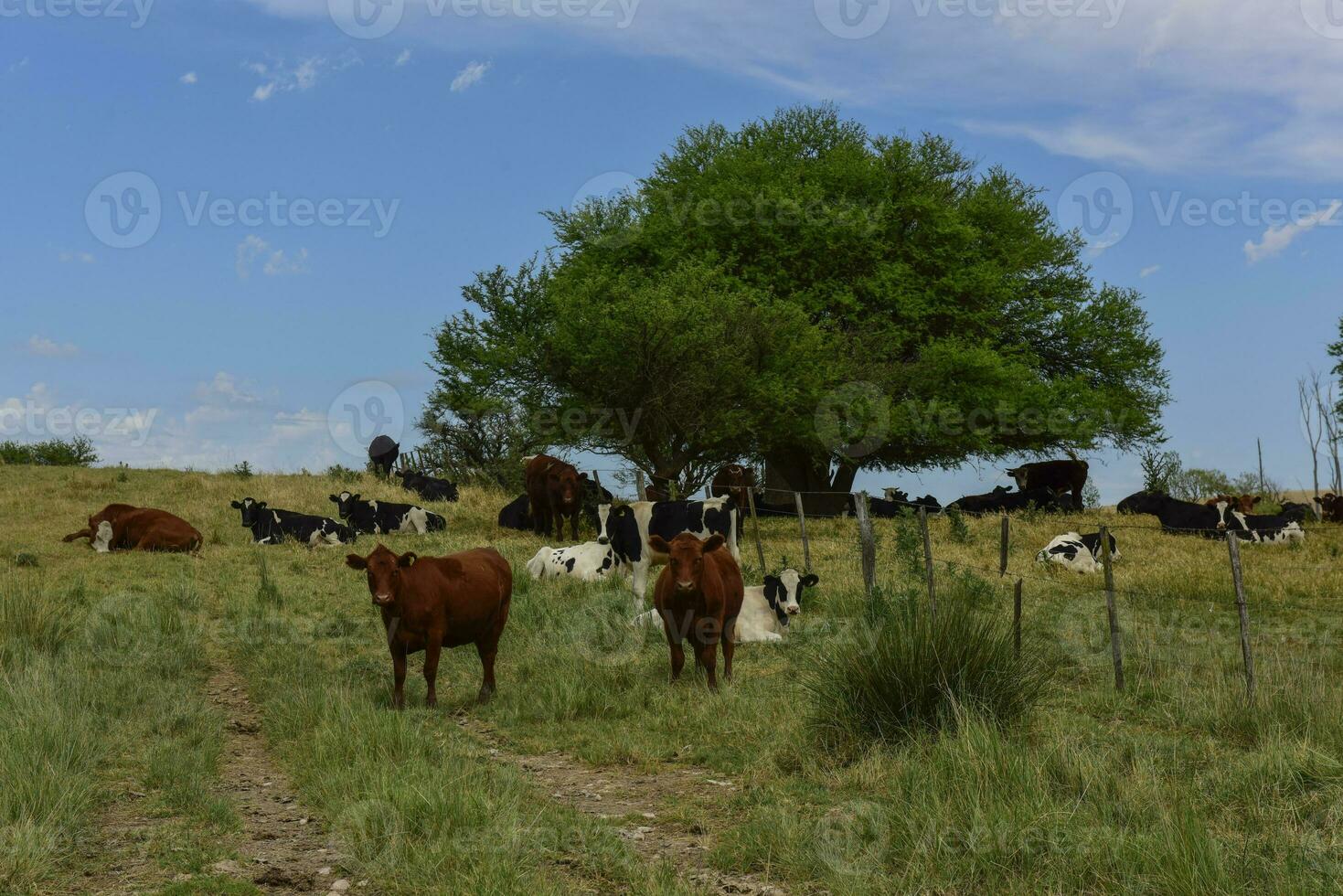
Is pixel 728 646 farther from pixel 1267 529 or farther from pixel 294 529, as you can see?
pixel 1267 529

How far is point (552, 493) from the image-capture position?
23.6m

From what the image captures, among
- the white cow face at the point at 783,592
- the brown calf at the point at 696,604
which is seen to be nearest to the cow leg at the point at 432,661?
the brown calf at the point at 696,604

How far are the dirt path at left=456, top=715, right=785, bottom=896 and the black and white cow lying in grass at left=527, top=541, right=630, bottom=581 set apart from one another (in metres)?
8.30

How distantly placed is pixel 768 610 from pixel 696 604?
9.49 ft

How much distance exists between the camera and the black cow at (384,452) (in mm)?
39188

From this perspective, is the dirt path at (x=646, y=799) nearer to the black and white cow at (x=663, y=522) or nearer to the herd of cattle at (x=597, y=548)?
the herd of cattle at (x=597, y=548)

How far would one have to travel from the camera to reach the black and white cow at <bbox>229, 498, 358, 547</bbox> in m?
22.7

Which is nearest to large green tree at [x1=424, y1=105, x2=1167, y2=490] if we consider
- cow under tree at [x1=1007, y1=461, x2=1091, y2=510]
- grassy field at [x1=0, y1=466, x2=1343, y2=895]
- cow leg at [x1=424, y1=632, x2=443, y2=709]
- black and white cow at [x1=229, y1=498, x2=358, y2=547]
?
cow under tree at [x1=1007, y1=461, x2=1091, y2=510]

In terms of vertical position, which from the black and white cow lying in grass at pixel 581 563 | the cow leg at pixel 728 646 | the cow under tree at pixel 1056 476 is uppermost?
the cow under tree at pixel 1056 476

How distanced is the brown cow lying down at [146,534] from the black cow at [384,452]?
17.3 metres

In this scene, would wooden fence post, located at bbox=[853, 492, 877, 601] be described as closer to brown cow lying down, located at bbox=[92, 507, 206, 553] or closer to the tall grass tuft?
the tall grass tuft

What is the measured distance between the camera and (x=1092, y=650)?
1227 cm

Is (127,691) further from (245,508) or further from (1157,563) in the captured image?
(1157,563)

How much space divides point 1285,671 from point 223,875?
911cm
